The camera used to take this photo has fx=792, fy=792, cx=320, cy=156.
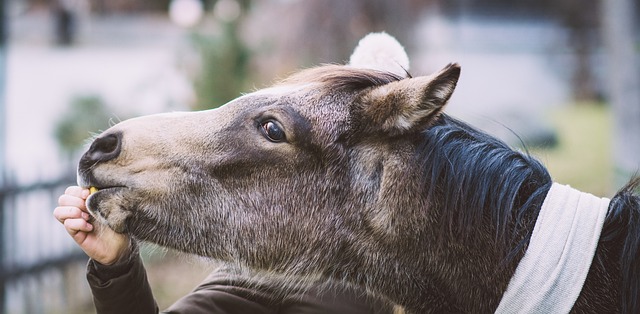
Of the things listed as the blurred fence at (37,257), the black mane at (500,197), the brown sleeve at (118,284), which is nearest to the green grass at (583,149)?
the blurred fence at (37,257)

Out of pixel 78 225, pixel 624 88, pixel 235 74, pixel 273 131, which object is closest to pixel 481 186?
pixel 273 131

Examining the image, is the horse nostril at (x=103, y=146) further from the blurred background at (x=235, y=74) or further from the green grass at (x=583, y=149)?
the green grass at (x=583, y=149)

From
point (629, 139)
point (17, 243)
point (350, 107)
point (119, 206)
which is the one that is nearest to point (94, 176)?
point (119, 206)

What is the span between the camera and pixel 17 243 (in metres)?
7.09

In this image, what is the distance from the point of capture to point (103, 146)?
2.39 metres

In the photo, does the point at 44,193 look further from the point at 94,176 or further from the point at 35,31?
the point at 35,31

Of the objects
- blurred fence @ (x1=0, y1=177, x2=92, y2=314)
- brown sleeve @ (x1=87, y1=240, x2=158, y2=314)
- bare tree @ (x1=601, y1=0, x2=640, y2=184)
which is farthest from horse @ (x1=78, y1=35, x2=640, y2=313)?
bare tree @ (x1=601, y1=0, x2=640, y2=184)

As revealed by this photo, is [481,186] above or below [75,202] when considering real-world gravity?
above

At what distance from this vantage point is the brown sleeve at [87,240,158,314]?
2.50 metres

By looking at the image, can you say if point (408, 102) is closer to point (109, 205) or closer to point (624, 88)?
point (109, 205)

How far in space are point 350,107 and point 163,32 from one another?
990 inches

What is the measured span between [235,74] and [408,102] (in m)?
7.87

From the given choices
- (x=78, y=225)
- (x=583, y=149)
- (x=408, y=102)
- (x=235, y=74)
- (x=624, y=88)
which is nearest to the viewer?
(x=408, y=102)

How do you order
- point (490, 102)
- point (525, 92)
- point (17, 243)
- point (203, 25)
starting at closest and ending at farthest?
point (17, 243)
point (203, 25)
point (490, 102)
point (525, 92)
